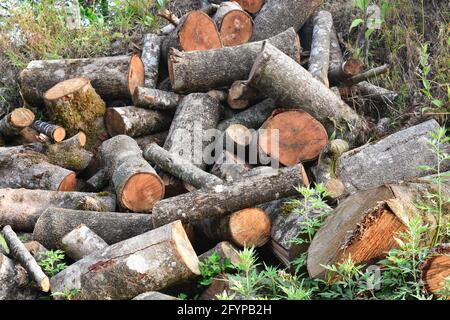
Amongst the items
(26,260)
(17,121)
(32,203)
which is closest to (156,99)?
(17,121)

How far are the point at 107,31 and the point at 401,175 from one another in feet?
12.1

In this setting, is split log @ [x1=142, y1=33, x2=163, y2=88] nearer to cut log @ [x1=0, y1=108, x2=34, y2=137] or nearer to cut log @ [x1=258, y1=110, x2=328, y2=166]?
cut log @ [x1=0, y1=108, x2=34, y2=137]

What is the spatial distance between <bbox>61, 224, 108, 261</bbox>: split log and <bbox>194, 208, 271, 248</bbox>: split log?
76 cm

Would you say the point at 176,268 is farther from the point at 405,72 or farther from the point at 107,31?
the point at 107,31

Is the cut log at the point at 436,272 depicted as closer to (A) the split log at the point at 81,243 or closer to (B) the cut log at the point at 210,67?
(A) the split log at the point at 81,243

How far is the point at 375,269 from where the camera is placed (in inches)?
132

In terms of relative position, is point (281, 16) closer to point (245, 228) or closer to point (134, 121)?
point (134, 121)

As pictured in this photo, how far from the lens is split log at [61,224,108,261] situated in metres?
4.32

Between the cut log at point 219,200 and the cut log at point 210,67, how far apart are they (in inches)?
65.2

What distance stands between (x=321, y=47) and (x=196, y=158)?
5.95 feet

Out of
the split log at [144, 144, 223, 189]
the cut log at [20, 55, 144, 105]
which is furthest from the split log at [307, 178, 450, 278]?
the cut log at [20, 55, 144, 105]

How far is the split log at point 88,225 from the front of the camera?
4523mm
